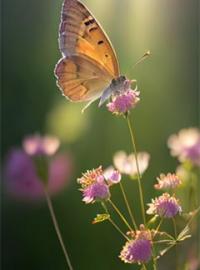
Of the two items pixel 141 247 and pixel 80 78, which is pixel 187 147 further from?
pixel 141 247

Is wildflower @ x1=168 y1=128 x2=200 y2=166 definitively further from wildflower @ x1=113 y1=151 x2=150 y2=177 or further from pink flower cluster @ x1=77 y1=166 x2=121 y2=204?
pink flower cluster @ x1=77 y1=166 x2=121 y2=204

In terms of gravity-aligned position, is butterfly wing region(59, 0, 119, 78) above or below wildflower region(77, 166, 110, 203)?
above

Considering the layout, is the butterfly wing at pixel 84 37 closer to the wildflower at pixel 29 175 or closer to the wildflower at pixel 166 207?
the wildflower at pixel 166 207

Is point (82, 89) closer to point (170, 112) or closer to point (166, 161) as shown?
point (166, 161)

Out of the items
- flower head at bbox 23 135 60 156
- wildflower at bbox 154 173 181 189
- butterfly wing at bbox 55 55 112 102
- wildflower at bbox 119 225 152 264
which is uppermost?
butterfly wing at bbox 55 55 112 102

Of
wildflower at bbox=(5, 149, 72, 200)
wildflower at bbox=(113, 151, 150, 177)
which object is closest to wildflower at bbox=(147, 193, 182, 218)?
wildflower at bbox=(113, 151, 150, 177)

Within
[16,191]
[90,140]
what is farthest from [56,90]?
[16,191]

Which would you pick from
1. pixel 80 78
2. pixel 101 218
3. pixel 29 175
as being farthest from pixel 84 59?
pixel 29 175
